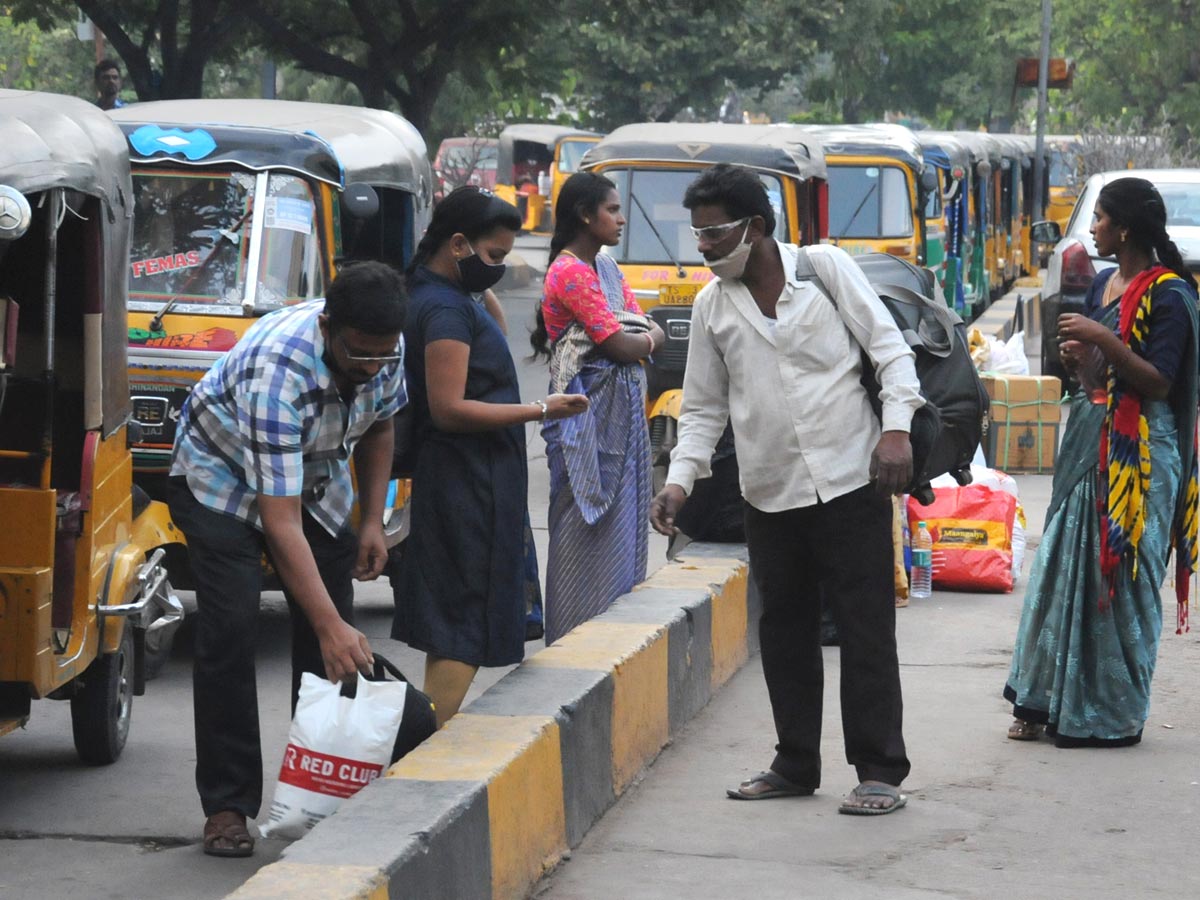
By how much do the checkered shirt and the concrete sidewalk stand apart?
1.09 meters

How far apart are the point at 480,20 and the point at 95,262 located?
1760cm

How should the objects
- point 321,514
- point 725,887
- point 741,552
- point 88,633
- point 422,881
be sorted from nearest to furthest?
point 422,881, point 725,887, point 321,514, point 88,633, point 741,552

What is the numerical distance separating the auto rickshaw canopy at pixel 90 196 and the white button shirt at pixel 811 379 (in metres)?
1.73

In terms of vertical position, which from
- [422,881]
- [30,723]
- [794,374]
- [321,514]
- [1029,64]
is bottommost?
[30,723]

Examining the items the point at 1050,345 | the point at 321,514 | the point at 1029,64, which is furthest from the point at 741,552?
the point at 1029,64

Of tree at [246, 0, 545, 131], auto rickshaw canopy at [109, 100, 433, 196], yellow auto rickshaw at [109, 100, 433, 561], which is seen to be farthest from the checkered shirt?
tree at [246, 0, 545, 131]

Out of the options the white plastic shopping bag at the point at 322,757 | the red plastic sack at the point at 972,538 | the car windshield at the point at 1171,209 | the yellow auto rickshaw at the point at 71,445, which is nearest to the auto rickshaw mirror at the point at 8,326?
the yellow auto rickshaw at the point at 71,445

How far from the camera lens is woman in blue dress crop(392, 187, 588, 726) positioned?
210 inches

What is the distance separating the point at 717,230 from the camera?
5211 millimetres

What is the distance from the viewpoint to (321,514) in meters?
5.00

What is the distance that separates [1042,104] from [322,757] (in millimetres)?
25718

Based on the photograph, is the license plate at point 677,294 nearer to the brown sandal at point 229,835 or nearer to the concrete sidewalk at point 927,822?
the concrete sidewalk at point 927,822

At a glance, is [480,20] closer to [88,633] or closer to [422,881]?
[88,633]

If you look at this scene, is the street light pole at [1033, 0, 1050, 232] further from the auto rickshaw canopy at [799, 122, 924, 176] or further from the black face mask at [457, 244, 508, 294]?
the black face mask at [457, 244, 508, 294]
